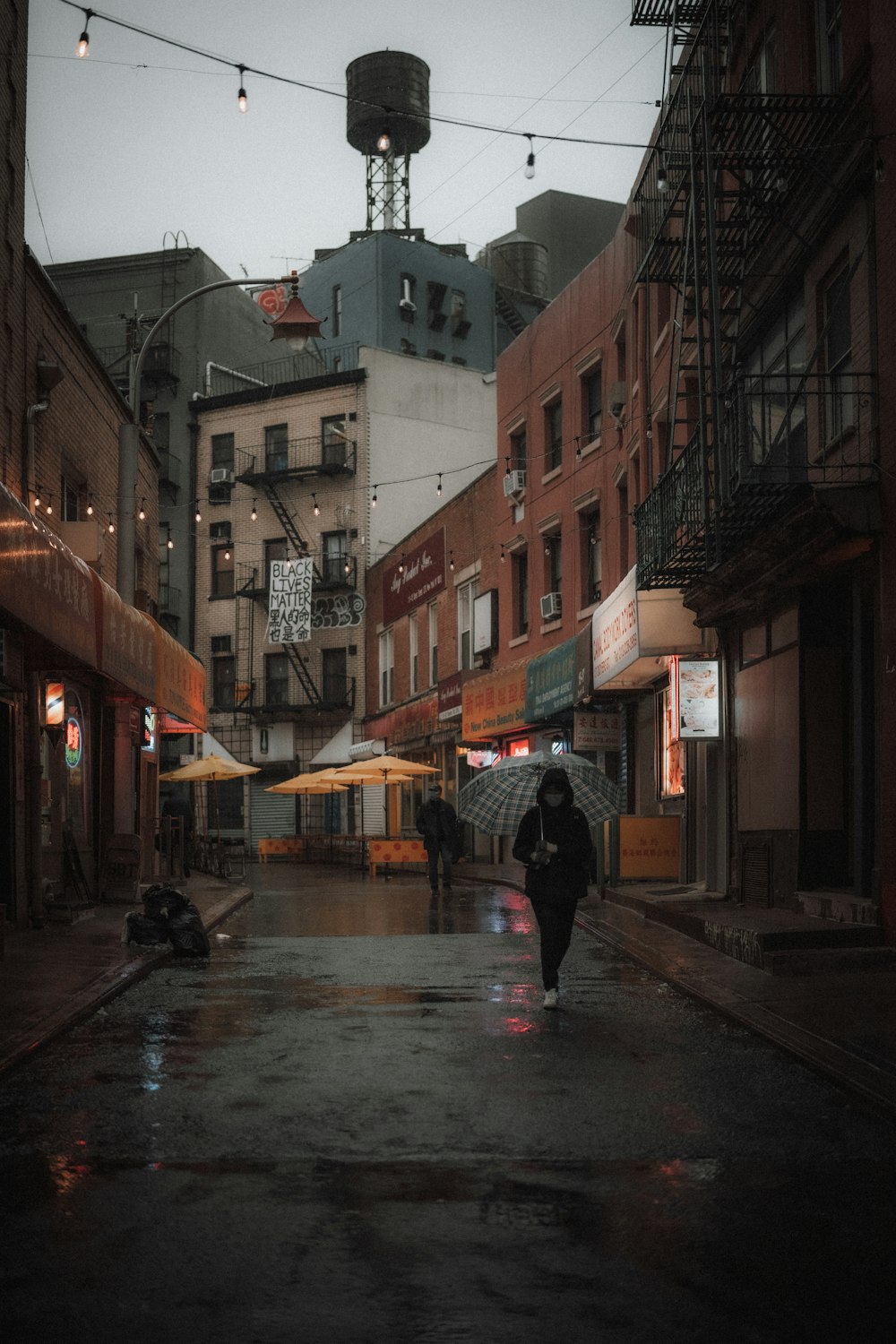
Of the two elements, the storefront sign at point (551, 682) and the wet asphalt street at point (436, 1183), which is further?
the storefront sign at point (551, 682)

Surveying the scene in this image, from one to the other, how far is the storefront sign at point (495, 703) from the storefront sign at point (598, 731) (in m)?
3.45

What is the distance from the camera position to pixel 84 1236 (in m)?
4.87

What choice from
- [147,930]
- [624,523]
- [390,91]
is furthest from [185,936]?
[390,91]

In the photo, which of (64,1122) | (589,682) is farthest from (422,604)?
(64,1122)

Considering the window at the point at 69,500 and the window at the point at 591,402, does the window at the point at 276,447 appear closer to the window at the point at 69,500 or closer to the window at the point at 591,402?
the window at the point at 591,402

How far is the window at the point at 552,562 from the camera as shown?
3059 cm

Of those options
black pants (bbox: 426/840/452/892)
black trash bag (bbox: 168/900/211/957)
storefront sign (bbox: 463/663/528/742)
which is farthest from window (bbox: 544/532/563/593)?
black trash bag (bbox: 168/900/211/957)

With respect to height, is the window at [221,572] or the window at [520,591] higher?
the window at [221,572]

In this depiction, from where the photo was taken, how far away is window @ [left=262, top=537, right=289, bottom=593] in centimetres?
4969

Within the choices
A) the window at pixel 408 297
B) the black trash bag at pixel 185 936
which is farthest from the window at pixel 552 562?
the window at pixel 408 297

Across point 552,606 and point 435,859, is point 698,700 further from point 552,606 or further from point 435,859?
point 552,606

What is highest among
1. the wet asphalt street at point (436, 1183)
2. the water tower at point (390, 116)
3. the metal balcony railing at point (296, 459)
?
the water tower at point (390, 116)

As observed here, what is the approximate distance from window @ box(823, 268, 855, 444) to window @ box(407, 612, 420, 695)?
90.3 feet

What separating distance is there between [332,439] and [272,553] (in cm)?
461
